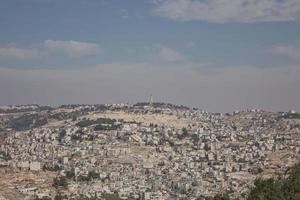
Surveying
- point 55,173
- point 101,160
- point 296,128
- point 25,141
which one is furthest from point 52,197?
point 296,128

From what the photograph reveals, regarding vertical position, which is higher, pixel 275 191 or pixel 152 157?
pixel 275 191

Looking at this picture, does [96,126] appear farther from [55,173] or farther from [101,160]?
[55,173]

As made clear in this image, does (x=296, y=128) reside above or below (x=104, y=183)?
above

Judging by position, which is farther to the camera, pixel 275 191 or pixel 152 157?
pixel 152 157

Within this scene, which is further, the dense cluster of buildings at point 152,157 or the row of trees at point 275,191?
the dense cluster of buildings at point 152,157

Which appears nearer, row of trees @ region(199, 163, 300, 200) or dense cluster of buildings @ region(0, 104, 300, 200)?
row of trees @ region(199, 163, 300, 200)

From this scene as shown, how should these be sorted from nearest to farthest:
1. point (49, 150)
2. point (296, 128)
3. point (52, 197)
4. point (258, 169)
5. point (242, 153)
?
point (52, 197), point (258, 169), point (242, 153), point (49, 150), point (296, 128)

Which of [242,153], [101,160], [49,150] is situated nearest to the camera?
[101,160]

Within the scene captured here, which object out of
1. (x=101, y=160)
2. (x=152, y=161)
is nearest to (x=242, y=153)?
(x=152, y=161)

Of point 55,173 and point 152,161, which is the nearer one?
point 55,173
